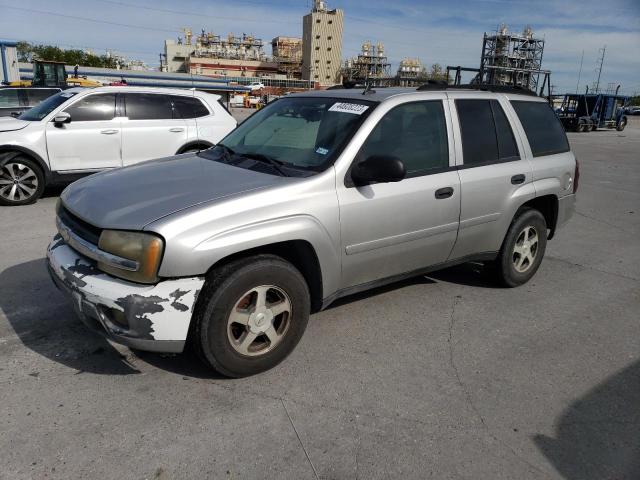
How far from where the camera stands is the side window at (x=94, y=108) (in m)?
7.71

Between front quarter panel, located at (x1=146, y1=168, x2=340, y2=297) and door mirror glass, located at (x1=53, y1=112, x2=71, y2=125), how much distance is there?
18.8 ft

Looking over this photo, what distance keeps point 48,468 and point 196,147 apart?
22.1 ft

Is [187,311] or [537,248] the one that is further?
[537,248]

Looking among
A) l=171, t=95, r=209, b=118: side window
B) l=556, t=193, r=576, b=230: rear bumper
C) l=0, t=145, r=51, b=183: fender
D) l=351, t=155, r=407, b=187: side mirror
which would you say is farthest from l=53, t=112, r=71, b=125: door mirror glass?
l=556, t=193, r=576, b=230: rear bumper

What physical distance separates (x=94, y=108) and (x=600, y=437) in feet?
25.5

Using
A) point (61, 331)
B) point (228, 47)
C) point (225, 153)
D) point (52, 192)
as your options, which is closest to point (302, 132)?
point (225, 153)

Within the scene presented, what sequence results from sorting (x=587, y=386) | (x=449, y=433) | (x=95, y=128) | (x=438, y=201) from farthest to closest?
(x=95, y=128) → (x=438, y=201) → (x=587, y=386) → (x=449, y=433)

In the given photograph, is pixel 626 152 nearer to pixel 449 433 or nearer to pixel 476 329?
pixel 476 329

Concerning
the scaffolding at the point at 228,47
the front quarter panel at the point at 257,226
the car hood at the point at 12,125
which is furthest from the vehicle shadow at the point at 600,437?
the scaffolding at the point at 228,47

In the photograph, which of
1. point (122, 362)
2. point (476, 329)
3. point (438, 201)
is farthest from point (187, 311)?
point (476, 329)

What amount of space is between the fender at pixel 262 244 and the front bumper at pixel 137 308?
100mm

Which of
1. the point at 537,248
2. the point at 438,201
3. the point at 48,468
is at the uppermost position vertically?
the point at 438,201

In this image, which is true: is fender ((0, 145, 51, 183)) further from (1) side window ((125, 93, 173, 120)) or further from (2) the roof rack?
(2) the roof rack

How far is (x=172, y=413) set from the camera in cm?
276
